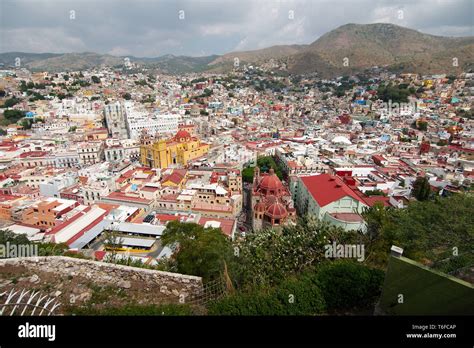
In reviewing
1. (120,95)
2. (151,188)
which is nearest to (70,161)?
(151,188)

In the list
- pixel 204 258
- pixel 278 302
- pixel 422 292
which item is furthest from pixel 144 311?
pixel 422 292

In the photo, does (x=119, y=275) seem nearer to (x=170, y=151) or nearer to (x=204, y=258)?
(x=204, y=258)

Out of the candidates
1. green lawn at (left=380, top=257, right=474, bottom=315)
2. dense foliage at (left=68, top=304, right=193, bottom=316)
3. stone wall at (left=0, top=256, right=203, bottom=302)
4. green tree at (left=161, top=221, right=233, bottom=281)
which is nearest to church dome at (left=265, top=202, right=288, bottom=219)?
green tree at (left=161, top=221, right=233, bottom=281)

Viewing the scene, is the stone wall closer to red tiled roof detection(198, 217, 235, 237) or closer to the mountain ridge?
red tiled roof detection(198, 217, 235, 237)

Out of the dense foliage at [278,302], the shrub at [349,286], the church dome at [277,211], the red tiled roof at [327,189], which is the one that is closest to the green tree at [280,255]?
the dense foliage at [278,302]

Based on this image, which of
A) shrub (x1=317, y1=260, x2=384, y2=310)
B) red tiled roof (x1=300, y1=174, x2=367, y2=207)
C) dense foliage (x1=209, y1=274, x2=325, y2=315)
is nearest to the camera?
dense foliage (x1=209, y1=274, x2=325, y2=315)

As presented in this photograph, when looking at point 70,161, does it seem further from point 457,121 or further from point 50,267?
point 457,121

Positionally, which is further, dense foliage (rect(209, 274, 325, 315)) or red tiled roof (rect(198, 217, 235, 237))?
red tiled roof (rect(198, 217, 235, 237))
